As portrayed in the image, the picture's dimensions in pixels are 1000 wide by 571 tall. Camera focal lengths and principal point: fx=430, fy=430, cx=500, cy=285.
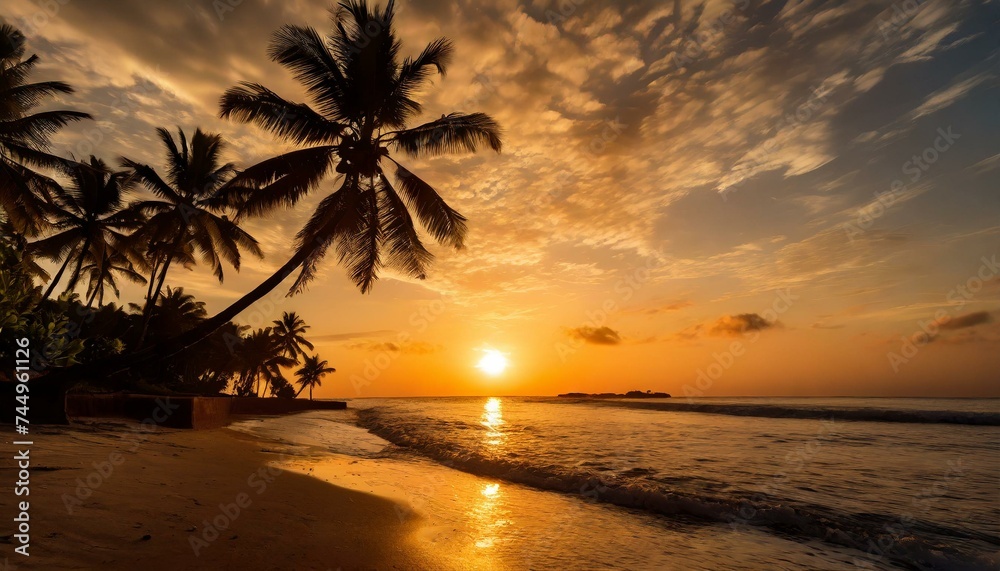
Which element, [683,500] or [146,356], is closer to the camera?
[683,500]

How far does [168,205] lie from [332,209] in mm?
14772

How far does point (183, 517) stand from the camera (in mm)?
3963

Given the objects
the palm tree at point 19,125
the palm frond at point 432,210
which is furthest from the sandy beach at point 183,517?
the palm tree at point 19,125

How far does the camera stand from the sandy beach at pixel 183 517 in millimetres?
3107

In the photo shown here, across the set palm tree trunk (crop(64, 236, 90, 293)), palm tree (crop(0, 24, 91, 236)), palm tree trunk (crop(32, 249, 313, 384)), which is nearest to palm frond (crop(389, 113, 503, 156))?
palm tree trunk (crop(32, 249, 313, 384))

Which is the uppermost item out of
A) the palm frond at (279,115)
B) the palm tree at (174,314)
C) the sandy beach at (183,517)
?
the palm frond at (279,115)

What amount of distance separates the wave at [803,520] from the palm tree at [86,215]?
22.6m

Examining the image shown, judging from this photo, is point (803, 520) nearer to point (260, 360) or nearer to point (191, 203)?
point (191, 203)

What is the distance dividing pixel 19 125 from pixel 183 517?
62.0 feet

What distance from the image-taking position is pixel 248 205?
37.1ft

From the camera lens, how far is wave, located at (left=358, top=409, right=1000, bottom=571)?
5.03 m

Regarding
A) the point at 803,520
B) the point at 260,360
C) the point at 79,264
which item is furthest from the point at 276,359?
the point at 803,520

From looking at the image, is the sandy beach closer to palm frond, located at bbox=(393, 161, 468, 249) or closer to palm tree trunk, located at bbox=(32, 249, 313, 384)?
palm tree trunk, located at bbox=(32, 249, 313, 384)

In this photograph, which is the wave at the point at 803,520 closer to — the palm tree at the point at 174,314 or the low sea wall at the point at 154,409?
the low sea wall at the point at 154,409
